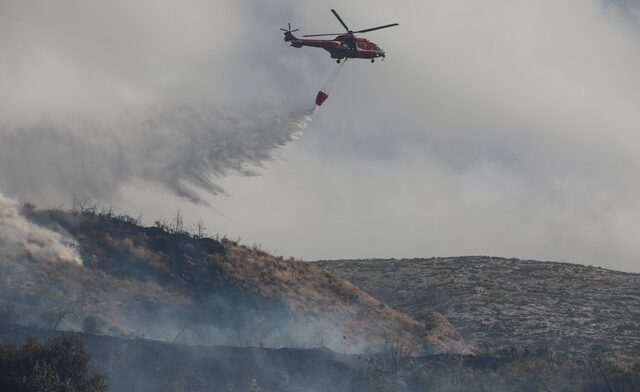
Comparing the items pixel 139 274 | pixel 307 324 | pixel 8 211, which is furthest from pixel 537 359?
pixel 8 211

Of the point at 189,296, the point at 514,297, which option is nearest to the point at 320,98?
the point at 189,296

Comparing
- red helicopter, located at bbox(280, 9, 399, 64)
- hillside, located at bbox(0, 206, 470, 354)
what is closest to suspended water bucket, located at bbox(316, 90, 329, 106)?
red helicopter, located at bbox(280, 9, 399, 64)

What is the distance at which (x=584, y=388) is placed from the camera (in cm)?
7912

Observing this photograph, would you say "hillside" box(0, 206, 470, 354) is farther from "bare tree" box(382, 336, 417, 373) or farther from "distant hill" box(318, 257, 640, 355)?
"distant hill" box(318, 257, 640, 355)

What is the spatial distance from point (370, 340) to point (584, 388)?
22858mm

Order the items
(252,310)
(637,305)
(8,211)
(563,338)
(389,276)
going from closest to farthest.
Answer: (8,211) → (252,310) → (563,338) → (637,305) → (389,276)

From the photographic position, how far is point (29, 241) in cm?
8256

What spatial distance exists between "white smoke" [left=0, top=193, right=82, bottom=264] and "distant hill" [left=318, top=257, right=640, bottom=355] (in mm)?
40934

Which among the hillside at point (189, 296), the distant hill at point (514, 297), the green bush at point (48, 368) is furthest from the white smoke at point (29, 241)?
the distant hill at point (514, 297)

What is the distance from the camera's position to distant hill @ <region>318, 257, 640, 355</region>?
320ft

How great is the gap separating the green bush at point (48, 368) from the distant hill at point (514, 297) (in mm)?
51913

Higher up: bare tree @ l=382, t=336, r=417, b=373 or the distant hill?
the distant hill

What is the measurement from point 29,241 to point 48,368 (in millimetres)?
32296

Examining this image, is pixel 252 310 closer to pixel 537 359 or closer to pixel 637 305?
pixel 537 359
